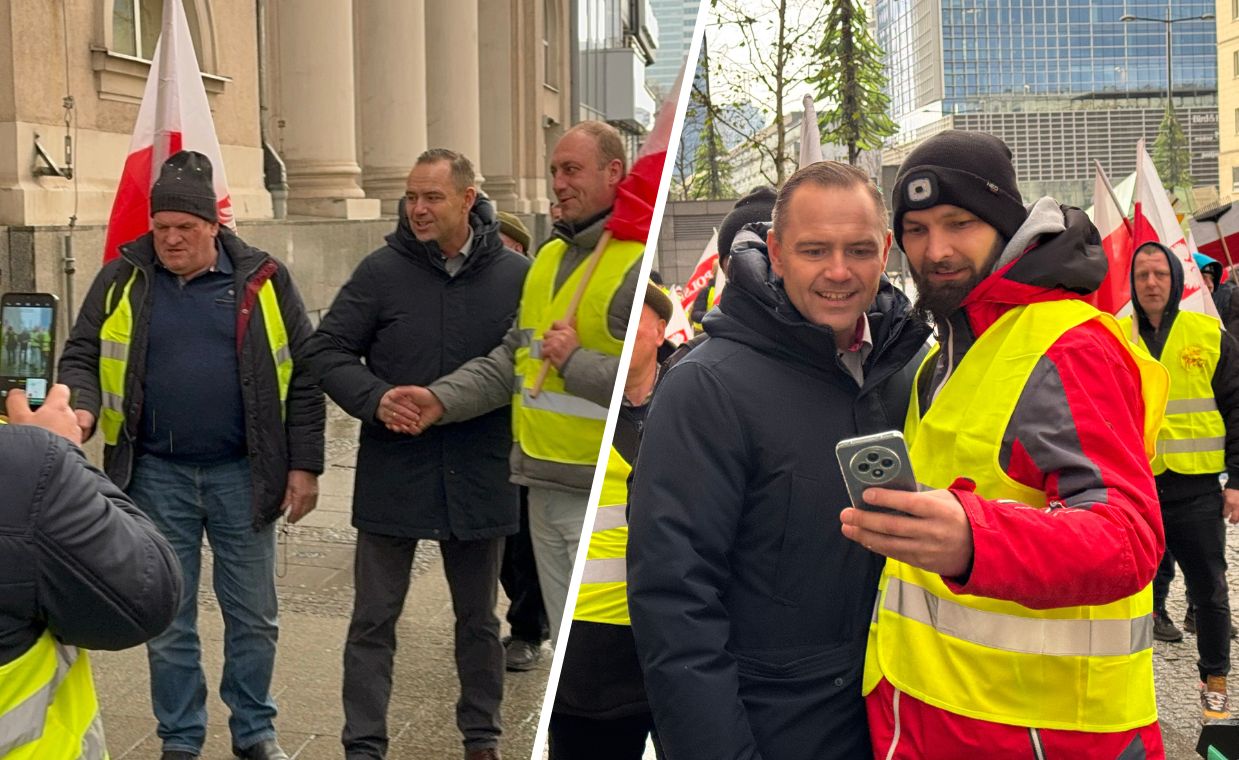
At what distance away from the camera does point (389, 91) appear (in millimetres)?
18656

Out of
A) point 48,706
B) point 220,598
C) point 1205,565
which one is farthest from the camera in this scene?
point 1205,565

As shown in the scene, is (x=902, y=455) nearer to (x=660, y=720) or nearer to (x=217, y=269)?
(x=660, y=720)

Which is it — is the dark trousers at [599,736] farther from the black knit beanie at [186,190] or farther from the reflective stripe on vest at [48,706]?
the black knit beanie at [186,190]

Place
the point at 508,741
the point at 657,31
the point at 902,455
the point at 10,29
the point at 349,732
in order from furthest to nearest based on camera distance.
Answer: the point at 10,29 < the point at 508,741 < the point at 349,732 < the point at 657,31 < the point at 902,455

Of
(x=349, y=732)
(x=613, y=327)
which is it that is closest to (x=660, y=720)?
(x=613, y=327)

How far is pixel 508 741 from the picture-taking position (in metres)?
5.16

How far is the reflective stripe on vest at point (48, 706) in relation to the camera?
7.58 ft

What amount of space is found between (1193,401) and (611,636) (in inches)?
155

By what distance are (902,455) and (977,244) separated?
29.4 inches

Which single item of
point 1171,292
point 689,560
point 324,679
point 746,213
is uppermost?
point 746,213

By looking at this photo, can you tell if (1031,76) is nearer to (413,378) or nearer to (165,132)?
(413,378)

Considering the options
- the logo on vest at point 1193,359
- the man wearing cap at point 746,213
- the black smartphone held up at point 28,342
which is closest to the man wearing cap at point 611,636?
the black smartphone held up at point 28,342

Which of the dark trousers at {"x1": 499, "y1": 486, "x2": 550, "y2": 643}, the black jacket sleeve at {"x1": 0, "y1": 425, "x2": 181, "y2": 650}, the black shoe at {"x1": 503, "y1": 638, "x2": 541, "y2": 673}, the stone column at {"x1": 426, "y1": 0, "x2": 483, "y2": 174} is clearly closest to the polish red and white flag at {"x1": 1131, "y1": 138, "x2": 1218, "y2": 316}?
the dark trousers at {"x1": 499, "y1": 486, "x2": 550, "y2": 643}

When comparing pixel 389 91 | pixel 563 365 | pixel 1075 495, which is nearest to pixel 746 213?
pixel 563 365
